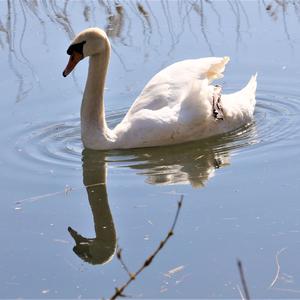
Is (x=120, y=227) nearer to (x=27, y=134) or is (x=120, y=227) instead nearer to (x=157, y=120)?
(x=157, y=120)

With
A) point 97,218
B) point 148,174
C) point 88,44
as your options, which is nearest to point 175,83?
point 88,44

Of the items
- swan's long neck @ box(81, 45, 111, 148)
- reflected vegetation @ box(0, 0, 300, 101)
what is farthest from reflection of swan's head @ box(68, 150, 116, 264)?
reflected vegetation @ box(0, 0, 300, 101)

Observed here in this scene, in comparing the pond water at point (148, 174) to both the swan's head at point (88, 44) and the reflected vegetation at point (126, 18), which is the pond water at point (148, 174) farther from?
the swan's head at point (88, 44)

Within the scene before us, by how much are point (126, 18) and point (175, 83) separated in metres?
3.47

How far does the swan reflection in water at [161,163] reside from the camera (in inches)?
245

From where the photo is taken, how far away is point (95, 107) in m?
7.43

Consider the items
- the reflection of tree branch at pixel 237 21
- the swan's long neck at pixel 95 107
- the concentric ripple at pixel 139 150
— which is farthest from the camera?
the reflection of tree branch at pixel 237 21

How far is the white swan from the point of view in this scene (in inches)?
283

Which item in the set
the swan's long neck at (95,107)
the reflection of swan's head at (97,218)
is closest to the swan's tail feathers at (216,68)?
the swan's long neck at (95,107)

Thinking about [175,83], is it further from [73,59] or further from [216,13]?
[216,13]

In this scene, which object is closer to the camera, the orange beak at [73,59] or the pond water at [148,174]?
the pond water at [148,174]

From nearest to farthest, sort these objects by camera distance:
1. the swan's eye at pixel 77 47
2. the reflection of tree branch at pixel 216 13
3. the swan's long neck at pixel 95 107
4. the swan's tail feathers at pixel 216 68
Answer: the swan's long neck at pixel 95 107 → the swan's eye at pixel 77 47 → the swan's tail feathers at pixel 216 68 → the reflection of tree branch at pixel 216 13

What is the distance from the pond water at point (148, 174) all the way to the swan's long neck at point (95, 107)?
13 centimetres

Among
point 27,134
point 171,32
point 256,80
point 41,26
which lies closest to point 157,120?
point 27,134
